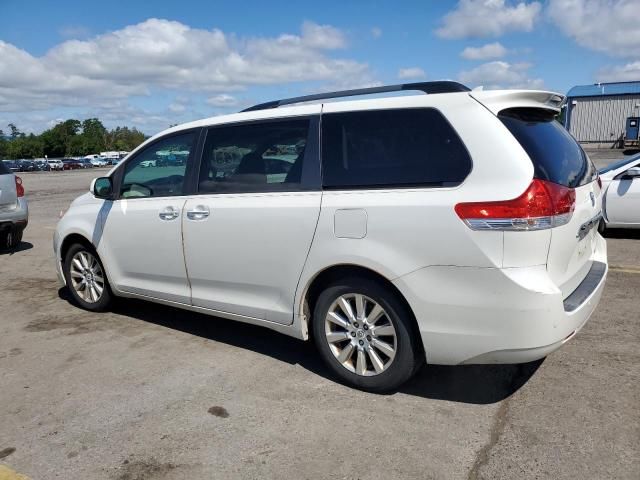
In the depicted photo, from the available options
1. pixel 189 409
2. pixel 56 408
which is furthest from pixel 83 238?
pixel 189 409

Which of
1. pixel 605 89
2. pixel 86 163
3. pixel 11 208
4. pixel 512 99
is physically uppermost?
pixel 605 89

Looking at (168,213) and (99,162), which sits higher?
(99,162)

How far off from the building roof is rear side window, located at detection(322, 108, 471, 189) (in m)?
55.1

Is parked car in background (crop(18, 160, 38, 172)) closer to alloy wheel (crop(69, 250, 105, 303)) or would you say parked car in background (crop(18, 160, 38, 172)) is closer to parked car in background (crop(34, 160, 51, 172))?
parked car in background (crop(34, 160, 51, 172))

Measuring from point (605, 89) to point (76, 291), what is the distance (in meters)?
57.6

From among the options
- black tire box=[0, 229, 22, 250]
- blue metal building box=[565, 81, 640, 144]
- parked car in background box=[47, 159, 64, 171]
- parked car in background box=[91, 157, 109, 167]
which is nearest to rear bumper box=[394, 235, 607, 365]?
black tire box=[0, 229, 22, 250]

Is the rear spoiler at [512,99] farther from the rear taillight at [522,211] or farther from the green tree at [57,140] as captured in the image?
the green tree at [57,140]

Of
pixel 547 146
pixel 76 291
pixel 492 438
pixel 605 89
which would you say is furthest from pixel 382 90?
pixel 605 89

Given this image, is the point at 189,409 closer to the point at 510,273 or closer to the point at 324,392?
the point at 324,392

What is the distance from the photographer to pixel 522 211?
2912 mm

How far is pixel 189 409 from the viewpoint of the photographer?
3.46 meters

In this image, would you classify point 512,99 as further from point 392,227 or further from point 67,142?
point 67,142

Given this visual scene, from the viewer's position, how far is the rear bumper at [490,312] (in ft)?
9.66

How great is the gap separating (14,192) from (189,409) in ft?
22.9
